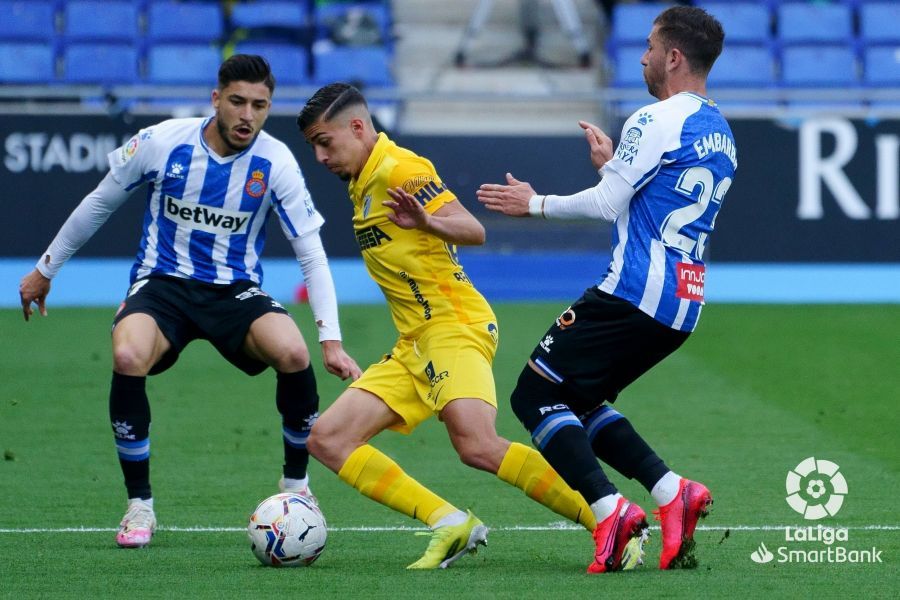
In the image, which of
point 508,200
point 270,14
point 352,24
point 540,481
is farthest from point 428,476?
point 270,14

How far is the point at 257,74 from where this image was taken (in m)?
5.99

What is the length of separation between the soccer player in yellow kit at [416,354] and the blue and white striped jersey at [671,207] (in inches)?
22.7

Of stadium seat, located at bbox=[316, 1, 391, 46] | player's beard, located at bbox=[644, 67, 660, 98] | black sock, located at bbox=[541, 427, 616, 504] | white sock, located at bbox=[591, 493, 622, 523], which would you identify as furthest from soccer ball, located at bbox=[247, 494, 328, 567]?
stadium seat, located at bbox=[316, 1, 391, 46]

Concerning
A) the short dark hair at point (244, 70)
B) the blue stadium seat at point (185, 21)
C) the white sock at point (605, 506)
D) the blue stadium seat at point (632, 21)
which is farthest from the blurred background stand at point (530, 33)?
the white sock at point (605, 506)

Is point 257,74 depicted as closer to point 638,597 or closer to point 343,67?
point 638,597

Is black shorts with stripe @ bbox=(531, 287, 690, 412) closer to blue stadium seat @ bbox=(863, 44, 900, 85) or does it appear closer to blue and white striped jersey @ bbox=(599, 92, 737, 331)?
blue and white striped jersey @ bbox=(599, 92, 737, 331)

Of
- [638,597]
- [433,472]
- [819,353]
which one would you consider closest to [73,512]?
[433,472]

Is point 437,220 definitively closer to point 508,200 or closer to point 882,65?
point 508,200

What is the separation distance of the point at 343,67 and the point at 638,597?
40.0 ft

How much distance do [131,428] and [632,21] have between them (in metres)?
11.7

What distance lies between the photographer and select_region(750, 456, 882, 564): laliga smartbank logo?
519cm

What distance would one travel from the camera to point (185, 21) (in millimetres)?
16438

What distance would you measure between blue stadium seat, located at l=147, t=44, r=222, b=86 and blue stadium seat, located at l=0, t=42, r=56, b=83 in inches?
41.7

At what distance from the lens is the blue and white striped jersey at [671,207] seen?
495cm
